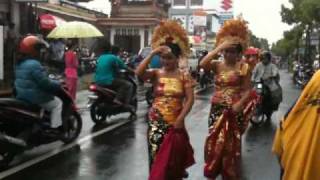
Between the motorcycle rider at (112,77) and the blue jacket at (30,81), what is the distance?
3.75 meters

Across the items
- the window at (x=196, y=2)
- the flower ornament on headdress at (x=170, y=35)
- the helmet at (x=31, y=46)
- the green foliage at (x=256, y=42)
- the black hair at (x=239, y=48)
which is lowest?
the green foliage at (x=256, y=42)

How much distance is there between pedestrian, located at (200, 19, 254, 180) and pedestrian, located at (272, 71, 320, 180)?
7.46ft

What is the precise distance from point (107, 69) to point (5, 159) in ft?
Result: 15.3

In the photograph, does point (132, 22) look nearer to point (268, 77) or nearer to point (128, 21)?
point (128, 21)

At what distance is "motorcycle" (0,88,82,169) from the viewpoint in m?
7.68

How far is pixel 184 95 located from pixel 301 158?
2.29 metres

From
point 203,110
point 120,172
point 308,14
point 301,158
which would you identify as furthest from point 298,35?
point 301,158

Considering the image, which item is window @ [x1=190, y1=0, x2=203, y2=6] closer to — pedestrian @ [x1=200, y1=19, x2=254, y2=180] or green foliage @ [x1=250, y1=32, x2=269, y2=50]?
green foliage @ [x1=250, y1=32, x2=269, y2=50]

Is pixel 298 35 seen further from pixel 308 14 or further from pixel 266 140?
pixel 266 140

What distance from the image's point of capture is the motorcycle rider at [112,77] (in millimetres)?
12094

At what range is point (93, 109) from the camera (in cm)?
1191

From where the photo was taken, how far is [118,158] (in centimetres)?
857

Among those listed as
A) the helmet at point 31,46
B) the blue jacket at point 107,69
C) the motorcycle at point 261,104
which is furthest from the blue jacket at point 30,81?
the motorcycle at point 261,104

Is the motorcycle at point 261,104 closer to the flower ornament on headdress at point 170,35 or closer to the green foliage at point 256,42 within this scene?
the green foliage at point 256,42
